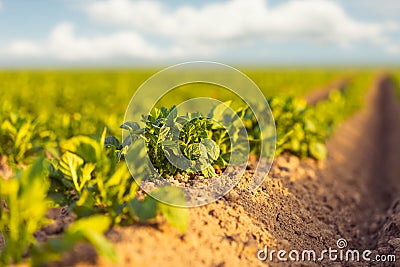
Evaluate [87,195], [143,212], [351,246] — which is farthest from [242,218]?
[351,246]

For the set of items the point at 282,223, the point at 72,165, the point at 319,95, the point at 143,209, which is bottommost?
the point at 282,223

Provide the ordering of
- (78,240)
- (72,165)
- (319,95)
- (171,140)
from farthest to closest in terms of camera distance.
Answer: (319,95) < (171,140) < (72,165) < (78,240)

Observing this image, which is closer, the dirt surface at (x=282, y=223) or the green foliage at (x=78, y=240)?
the green foliage at (x=78, y=240)

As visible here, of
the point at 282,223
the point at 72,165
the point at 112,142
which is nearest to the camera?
the point at 72,165

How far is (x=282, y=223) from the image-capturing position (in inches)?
144

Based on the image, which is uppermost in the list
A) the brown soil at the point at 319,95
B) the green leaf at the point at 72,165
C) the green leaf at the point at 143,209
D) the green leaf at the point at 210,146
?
the brown soil at the point at 319,95

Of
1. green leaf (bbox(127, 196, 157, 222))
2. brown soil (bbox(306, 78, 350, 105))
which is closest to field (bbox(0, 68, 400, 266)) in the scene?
green leaf (bbox(127, 196, 157, 222))

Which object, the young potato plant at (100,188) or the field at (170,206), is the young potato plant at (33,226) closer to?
the field at (170,206)

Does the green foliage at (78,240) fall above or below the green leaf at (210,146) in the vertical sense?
below

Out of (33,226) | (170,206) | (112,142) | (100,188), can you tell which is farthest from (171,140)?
(33,226)

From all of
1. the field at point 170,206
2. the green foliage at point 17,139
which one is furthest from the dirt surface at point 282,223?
the green foliage at point 17,139

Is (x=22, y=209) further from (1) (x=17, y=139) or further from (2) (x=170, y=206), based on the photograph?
(1) (x=17, y=139)

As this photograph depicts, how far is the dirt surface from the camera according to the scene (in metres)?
2.65

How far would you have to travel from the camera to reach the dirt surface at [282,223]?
2.65 meters
